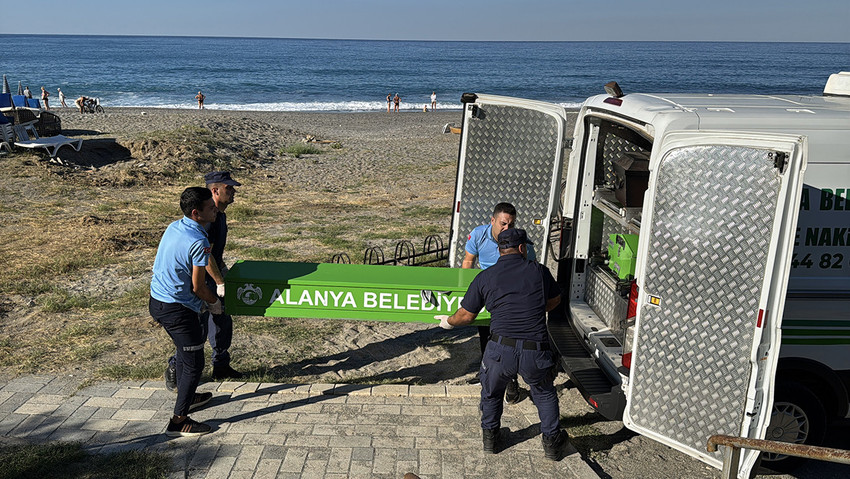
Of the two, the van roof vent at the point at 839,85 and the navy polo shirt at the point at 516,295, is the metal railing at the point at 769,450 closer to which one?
the navy polo shirt at the point at 516,295

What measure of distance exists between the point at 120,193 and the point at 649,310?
14.4 m

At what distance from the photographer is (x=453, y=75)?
91.2m

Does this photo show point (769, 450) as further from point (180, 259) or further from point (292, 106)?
point (292, 106)

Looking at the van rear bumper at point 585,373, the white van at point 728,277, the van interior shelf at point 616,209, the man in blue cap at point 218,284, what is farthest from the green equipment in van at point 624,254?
the man in blue cap at point 218,284

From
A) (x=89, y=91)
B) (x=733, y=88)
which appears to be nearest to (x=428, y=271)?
(x=89, y=91)

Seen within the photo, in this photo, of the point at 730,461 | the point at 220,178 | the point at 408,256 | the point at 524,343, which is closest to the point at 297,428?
the point at 524,343

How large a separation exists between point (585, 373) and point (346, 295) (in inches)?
80.6

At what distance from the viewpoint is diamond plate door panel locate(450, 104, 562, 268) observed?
726cm

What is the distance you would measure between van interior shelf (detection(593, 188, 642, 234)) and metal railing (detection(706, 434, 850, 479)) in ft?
6.91

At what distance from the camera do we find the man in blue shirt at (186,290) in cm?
536

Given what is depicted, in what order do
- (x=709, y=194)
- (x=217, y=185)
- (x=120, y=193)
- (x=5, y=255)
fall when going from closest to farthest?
1. (x=709, y=194)
2. (x=217, y=185)
3. (x=5, y=255)
4. (x=120, y=193)

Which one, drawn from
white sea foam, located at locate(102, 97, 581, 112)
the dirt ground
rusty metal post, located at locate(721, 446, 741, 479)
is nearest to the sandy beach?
the dirt ground

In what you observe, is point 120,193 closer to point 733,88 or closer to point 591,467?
point 591,467

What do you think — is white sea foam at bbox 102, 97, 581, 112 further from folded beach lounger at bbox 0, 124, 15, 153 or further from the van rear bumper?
the van rear bumper
